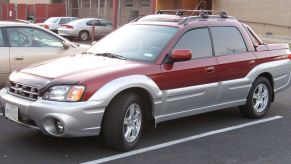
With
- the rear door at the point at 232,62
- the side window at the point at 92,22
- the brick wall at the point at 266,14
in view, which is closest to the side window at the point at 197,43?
the rear door at the point at 232,62

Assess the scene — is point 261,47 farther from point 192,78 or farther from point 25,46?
point 25,46

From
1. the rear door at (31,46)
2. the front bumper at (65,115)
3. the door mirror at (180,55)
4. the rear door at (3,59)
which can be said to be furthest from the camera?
the rear door at (31,46)

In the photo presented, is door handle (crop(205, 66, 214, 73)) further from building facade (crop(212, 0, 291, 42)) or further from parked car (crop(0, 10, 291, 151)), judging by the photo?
building facade (crop(212, 0, 291, 42))

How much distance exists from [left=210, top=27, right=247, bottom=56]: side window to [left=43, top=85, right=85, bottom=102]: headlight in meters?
2.40

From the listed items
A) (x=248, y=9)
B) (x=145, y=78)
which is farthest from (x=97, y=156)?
(x=248, y=9)

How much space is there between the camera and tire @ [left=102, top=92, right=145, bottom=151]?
527 cm

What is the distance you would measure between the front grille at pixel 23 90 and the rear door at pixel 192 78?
154 centimetres

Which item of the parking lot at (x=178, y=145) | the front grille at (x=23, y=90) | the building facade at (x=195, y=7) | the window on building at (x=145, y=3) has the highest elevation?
the window on building at (x=145, y=3)

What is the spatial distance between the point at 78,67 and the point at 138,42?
1.08m

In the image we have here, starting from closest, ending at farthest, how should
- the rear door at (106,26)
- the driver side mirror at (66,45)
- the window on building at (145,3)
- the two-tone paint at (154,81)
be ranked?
the two-tone paint at (154,81)
the driver side mirror at (66,45)
the rear door at (106,26)
the window on building at (145,3)

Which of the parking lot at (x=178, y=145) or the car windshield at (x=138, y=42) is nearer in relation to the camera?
the parking lot at (x=178, y=145)

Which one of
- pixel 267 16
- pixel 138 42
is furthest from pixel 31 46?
pixel 267 16

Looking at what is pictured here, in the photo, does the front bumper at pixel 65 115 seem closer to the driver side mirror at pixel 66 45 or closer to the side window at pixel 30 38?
the side window at pixel 30 38

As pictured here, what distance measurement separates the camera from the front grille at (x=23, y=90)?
522 centimetres
